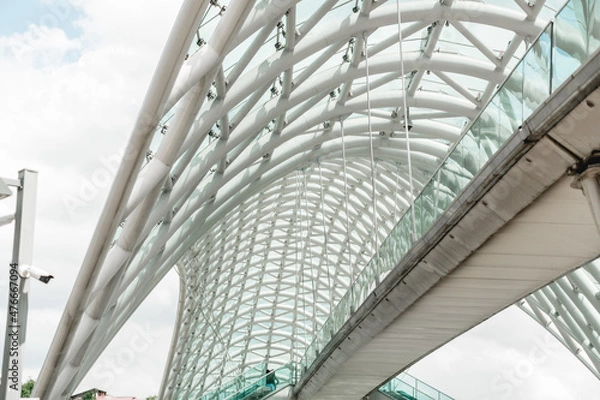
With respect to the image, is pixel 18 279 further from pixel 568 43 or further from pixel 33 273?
pixel 568 43

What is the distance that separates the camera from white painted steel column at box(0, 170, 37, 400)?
22.5 ft

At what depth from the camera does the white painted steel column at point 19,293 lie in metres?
6.85

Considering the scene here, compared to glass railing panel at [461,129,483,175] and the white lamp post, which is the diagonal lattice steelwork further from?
the white lamp post

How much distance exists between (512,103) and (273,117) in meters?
13.5

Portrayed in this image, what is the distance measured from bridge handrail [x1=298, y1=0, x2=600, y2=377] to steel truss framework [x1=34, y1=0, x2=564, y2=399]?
209 centimetres

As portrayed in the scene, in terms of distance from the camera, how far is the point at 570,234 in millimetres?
11508

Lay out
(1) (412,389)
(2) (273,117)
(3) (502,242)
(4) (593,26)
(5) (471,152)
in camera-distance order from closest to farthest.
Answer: (4) (593,26), (3) (502,242), (5) (471,152), (2) (273,117), (1) (412,389)

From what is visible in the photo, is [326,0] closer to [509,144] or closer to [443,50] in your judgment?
[443,50]

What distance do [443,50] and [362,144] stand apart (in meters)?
8.20

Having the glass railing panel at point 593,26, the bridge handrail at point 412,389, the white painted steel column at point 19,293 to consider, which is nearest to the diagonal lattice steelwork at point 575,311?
the bridge handrail at point 412,389

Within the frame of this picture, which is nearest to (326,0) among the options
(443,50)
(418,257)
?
(443,50)

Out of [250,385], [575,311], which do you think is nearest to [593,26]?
[575,311]

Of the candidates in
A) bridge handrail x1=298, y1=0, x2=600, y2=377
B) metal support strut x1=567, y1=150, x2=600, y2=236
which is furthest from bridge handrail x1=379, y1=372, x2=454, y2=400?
metal support strut x1=567, y1=150, x2=600, y2=236

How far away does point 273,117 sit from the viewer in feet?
76.7
